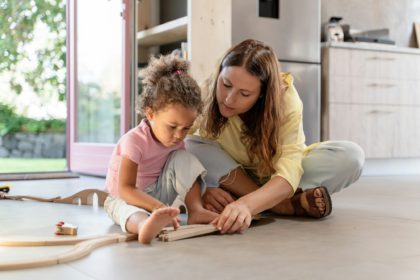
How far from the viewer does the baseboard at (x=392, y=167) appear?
4.05 metres

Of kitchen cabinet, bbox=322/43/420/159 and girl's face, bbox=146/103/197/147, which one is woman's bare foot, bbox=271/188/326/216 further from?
kitchen cabinet, bbox=322/43/420/159

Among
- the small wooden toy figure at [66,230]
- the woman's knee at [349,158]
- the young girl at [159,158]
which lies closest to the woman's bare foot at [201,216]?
the young girl at [159,158]

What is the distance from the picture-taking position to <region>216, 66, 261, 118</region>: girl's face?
5.15ft

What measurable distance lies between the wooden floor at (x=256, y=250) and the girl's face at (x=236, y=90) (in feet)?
1.13

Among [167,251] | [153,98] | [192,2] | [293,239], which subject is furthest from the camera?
[192,2]

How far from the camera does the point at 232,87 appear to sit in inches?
62.1

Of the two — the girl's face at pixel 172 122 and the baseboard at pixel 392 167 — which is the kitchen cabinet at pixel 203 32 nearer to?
the girl's face at pixel 172 122

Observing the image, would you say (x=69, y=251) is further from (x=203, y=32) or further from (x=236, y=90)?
(x=203, y=32)

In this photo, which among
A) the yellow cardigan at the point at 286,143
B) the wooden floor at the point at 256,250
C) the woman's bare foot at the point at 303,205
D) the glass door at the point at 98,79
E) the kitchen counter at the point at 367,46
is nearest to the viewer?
the wooden floor at the point at 256,250

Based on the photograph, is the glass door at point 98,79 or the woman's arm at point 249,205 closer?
the woman's arm at point 249,205

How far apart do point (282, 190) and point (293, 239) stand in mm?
224

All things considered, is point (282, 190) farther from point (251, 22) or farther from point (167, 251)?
point (251, 22)

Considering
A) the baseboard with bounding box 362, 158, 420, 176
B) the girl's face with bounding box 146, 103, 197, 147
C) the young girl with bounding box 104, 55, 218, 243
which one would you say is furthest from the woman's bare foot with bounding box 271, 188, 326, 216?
the baseboard with bounding box 362, 158, 420, 176

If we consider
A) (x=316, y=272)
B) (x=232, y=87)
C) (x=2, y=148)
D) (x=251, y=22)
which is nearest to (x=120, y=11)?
(x=251, y=22)
